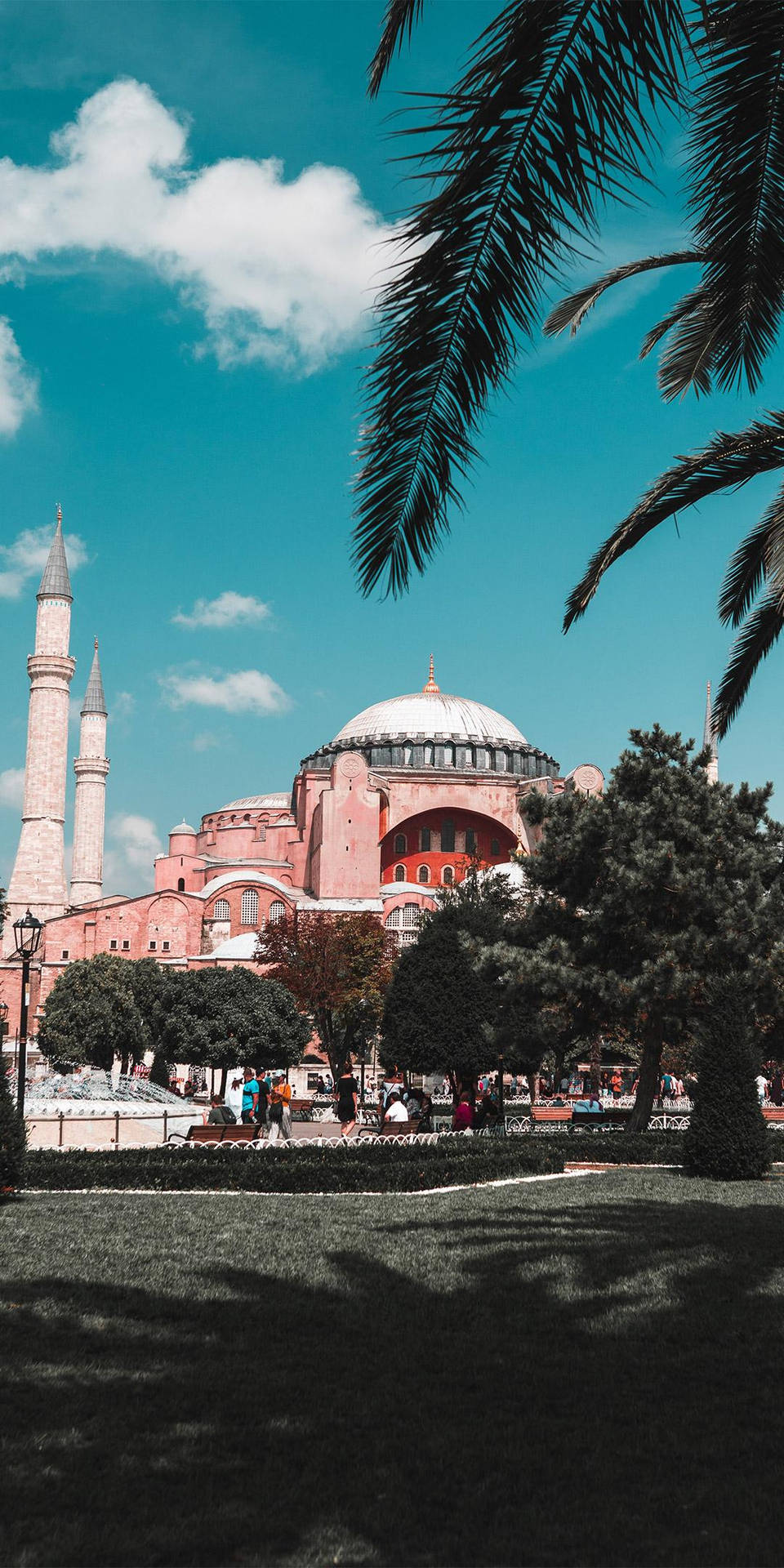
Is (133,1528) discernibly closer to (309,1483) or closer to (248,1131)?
(309,1483)

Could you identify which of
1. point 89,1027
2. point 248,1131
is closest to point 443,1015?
point 248,1131

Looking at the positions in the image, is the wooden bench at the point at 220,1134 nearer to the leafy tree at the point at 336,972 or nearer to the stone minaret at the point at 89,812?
the leafy tree at the point at 336,972

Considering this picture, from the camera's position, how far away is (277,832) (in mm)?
53625

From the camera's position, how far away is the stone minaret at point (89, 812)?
51688 mm

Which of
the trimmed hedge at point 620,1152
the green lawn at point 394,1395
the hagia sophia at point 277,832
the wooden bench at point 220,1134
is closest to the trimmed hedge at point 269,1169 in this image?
the trimmed hedge at point 620,1152

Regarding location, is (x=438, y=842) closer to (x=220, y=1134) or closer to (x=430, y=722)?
(x=430, y=722)

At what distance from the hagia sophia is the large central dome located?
0.10 metres

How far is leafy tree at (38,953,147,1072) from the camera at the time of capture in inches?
1332

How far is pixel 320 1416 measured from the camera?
4.45 m

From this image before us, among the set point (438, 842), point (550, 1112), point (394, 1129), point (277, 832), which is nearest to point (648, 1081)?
point (394, 1129)

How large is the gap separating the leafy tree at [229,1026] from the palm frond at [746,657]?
24.7m

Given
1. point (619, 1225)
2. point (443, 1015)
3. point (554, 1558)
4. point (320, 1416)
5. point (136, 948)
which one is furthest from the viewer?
point (136, 948)

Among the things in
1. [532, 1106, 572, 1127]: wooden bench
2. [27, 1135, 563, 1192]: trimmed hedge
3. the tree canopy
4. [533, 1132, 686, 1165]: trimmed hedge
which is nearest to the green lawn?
[27, 1135, 563, 1192]: trimmed hedge

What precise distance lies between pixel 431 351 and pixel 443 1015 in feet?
67.8
